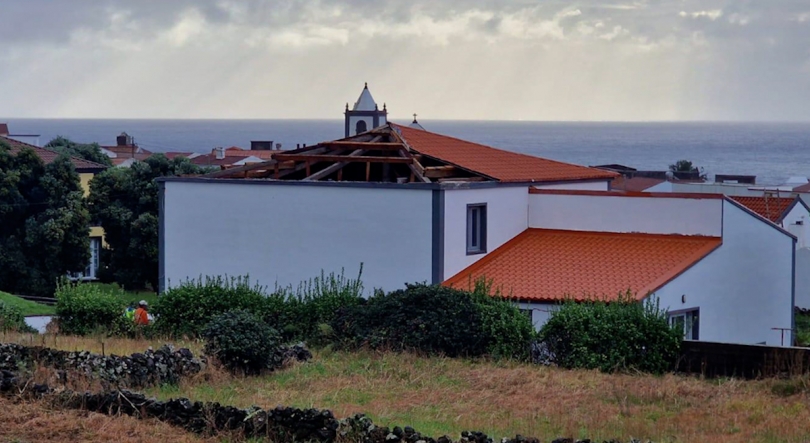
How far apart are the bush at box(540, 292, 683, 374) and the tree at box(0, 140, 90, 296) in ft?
125

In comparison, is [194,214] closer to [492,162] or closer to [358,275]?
[358,275]

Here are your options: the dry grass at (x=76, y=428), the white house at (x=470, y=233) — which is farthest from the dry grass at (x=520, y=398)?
the white house at (x=470, y=233)

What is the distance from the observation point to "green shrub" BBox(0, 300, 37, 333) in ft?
87.2

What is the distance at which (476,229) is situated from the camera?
29.3 meters

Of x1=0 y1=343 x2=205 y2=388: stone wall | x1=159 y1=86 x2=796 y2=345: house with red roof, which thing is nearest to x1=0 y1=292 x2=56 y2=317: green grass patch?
x1=159 y1=86 x2=796 y2=345: house with red roof

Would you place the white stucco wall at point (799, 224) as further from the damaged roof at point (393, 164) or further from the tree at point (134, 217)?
the tree at point (134, 217)

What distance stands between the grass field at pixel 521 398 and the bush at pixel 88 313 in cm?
511

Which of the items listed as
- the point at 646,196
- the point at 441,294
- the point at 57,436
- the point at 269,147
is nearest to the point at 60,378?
the point at 57,436

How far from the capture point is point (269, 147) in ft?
461

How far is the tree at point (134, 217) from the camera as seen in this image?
177ft

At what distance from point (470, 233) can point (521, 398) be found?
11.8 metres

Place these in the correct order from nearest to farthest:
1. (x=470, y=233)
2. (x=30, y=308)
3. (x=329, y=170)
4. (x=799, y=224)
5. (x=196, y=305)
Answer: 1. (x=196, y=305)
2. (x=470, y=233)
3. (x=329, y=170)
4. (x=30, y=308)
5. (x=799, y=224)

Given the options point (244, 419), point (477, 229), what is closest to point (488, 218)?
point (477, 229)

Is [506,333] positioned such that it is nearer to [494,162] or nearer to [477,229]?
[477,229]
